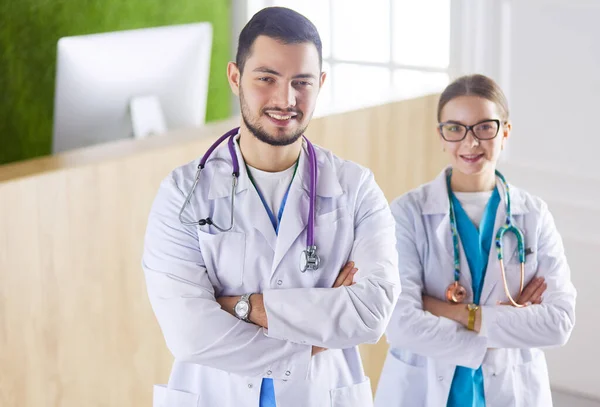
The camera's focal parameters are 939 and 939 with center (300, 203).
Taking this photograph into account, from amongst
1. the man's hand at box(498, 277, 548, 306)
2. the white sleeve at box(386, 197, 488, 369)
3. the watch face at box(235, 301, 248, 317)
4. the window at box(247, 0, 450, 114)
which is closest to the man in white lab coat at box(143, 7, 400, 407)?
the watch face at box(235, 301, 248, 317)

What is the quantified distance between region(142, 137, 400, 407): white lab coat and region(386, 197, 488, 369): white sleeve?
218 millimetres

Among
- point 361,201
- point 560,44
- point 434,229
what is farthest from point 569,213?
point 361,201

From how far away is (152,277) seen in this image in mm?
1812

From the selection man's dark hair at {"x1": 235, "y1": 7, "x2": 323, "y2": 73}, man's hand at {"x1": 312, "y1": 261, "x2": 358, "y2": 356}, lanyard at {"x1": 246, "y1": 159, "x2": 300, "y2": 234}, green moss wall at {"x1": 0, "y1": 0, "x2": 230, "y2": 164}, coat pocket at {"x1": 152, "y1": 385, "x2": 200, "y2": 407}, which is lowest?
coat pocket at {"x1": 152, "y1": 385, "x2": 200, "y2": 407}

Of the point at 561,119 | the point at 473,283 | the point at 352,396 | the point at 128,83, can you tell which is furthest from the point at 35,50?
the point at 352,396

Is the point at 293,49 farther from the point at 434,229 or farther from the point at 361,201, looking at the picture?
the point at 434,229

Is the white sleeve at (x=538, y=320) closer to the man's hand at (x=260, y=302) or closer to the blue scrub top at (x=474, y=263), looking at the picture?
the blue scrub top at (x=474, y=263)

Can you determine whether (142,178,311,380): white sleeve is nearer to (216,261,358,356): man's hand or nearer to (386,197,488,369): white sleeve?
(216,261,358,356): man's hand

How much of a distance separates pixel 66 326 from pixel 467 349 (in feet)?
3.25

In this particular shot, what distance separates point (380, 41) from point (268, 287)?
8.71 feet

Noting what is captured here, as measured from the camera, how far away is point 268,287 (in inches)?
70.4

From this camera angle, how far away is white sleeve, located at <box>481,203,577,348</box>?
2.04m

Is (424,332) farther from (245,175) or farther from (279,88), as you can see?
(279,88)

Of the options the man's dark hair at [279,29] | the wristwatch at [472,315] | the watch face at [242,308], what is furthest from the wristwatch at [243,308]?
the wristwatch at [472,315]
